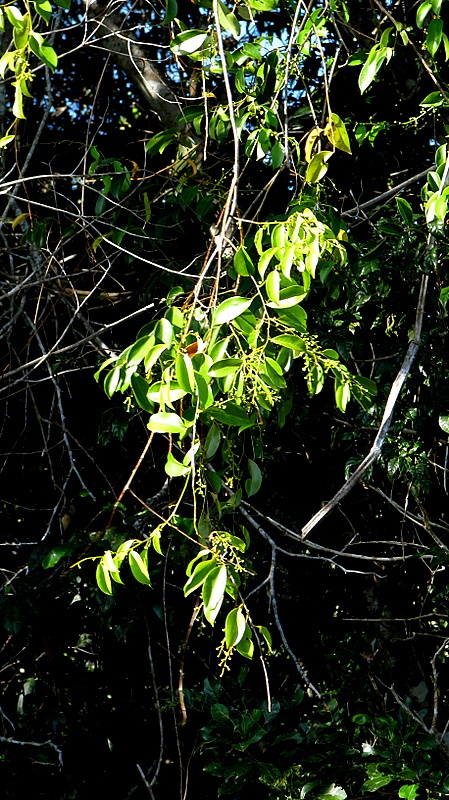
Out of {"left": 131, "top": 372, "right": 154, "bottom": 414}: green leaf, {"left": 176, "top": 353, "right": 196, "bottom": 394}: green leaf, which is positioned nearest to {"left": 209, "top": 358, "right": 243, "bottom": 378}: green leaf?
{"left": 176, "top": 353, "right": 196, "bottom": 394}: green leaf

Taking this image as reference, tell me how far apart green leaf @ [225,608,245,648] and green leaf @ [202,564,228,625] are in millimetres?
29

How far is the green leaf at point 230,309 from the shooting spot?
1247 mm

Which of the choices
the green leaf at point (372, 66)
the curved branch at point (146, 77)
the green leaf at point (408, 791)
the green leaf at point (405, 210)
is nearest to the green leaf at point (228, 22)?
the green leaf at point (372, 66)

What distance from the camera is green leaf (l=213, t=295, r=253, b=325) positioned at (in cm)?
125

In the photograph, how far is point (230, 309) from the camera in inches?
49.5

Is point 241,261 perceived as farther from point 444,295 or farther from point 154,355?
point 444,295

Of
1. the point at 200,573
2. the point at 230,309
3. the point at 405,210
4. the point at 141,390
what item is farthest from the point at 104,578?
the point at 405,210

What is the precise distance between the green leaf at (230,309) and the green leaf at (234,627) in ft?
1.37

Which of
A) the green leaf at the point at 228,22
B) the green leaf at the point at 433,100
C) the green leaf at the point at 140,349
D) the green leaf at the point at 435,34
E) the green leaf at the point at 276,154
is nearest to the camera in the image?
the green leaf at the point at 140,349

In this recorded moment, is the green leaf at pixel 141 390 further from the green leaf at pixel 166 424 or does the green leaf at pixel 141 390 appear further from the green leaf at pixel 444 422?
the green leaf at pixel 444 422

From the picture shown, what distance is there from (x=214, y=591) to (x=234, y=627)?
71mm

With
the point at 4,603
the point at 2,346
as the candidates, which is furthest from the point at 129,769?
the point at 2,346

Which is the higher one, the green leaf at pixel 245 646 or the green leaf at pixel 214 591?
A: the green leaf at pixel 214 591

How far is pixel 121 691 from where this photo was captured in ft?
8.58
